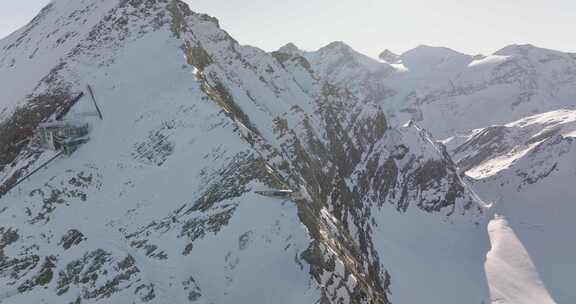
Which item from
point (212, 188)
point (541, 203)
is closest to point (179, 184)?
point (212, 188)

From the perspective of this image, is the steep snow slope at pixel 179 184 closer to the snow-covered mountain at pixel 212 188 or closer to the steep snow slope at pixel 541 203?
the snow-covered mountain at pixel 212 188

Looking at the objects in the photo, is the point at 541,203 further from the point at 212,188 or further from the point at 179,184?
the point at 179,184

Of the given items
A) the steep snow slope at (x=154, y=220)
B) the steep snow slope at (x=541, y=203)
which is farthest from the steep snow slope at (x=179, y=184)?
the steep snow slope at (x=541, y=203)

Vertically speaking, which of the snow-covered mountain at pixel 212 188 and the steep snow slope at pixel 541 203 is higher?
the snow-covered mountain at pixel 212 188

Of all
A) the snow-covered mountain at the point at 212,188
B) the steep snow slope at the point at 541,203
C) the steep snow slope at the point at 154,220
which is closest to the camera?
the steep snow slope at the point at 154,220

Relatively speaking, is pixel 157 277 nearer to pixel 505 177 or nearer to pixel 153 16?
pixel 153 16

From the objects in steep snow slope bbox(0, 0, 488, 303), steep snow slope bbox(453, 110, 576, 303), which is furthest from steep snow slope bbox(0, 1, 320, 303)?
steep snow slope bbox(453, 110, 576, 303)

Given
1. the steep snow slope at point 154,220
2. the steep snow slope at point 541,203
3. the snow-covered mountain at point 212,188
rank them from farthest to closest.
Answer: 1. the steep snow slope at point 541,203
2. the snow-covered mountain at point 212,188
3. the steep snow slope at point 154,220

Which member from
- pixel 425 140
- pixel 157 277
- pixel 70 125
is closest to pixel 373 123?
pixel 425 140
